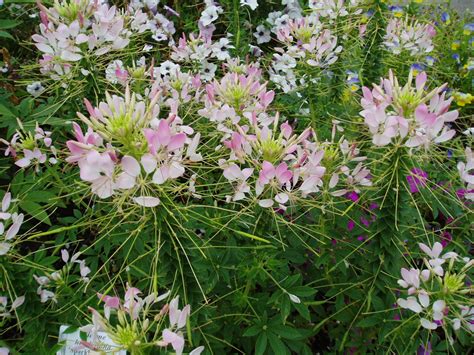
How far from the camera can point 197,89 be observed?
5.05ft

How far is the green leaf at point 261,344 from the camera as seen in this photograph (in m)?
1.20

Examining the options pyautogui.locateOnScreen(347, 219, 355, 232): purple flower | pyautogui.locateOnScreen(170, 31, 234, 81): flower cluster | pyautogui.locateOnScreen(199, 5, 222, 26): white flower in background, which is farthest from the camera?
pyautogui.locateOnScreen(199, 5, 222, 26): white flower in background

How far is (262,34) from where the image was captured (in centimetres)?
285

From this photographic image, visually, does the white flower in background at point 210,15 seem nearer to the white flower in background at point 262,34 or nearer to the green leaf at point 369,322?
Result: the white flower in background at point 262,34

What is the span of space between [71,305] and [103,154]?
735 mm

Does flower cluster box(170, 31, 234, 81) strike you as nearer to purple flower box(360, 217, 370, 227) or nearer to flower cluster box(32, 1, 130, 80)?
flower cluster box(32, 1, 130, 80)

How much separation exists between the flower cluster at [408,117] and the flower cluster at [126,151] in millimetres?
444

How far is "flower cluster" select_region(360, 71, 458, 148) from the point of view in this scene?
99 cm

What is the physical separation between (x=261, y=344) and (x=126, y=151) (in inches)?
25.9

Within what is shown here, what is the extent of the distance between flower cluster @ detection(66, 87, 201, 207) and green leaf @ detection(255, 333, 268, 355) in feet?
1.79

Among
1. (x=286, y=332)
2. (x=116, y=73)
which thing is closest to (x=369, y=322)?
(x=286, y=332)

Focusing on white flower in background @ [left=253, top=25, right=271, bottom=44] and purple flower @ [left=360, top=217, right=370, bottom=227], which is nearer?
purple flower @ [left=360, top=217, right=370, bottom=227]

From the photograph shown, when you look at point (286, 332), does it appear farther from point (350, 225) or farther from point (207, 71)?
point (207, 71)

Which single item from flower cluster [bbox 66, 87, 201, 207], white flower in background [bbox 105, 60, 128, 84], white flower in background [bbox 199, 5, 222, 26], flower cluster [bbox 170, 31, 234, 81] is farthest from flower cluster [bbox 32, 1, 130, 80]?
white flower in background [bbox 199, 5, 222, 26]
